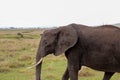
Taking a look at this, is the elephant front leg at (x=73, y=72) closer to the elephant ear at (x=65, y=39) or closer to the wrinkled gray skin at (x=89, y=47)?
the wrinkled gray skin at (x=89, y=47)

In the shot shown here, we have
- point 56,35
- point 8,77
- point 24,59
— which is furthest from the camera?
point 24,59

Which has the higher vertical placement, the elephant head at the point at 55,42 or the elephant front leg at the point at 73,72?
the elephant head at the point at 55,42

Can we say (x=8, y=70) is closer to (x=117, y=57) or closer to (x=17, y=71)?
(x=17, y=71)

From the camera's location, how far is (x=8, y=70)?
13.0 metres

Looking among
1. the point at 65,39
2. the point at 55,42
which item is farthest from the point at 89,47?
the point at 55,42

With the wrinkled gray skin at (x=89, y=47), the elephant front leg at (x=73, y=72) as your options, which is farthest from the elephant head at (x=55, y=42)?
the elephant front leg at (x=73, y=72)

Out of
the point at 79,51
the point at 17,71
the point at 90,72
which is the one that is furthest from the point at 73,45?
the point at 17,71

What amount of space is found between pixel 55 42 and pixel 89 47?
755 mm

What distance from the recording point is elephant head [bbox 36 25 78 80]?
7281 mm

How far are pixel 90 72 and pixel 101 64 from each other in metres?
4.79

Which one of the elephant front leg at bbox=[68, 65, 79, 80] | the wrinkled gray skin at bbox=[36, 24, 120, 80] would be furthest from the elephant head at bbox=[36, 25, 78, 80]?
the elephant front leg at bbox=[68, 65, 79, 80]

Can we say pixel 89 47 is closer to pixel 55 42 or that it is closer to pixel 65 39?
pixel 65 39

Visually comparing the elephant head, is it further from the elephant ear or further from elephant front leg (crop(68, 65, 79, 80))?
elephant front leg (crop(68, 65, 79, 80))

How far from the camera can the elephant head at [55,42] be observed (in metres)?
7.28
